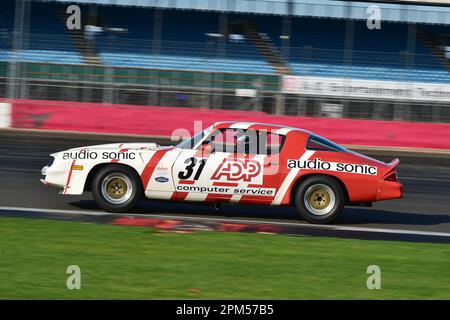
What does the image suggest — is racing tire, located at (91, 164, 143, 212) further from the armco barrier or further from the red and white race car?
the armco barrier

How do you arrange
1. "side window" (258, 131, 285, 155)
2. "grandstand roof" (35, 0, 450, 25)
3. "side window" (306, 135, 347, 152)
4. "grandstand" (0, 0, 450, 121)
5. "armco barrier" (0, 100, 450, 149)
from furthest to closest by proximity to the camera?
"grandstand roof" (35, 0, 450, 25) → "grandstand" (0, 0, 450, 121) → "armco barrier" (0, 100, 450, 149) → "side window" (306, 135, 347, 152) → "side window" (258, 131, 285, 155)

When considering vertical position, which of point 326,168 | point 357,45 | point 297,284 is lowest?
point 297,284

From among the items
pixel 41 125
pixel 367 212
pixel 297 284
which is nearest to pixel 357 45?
pixel 41 125

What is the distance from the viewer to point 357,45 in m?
32.9

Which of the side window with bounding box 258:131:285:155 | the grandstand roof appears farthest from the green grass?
the grandstand roof

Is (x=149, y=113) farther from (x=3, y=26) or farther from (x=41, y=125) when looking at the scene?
(x=3, y=26)

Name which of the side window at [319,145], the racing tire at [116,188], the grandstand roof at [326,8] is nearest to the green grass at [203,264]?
the racing tire at [116,188]

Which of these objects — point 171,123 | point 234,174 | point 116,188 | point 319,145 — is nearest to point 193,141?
point 234,174

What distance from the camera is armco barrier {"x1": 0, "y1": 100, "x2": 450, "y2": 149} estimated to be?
25312 millimetres

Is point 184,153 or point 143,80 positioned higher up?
point 143,80

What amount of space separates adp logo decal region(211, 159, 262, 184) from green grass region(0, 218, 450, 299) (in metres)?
1.21

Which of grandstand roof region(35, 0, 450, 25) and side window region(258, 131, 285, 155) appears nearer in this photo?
side window region(258, 131, 285, 155)

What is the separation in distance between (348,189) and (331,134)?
47.3 feet
